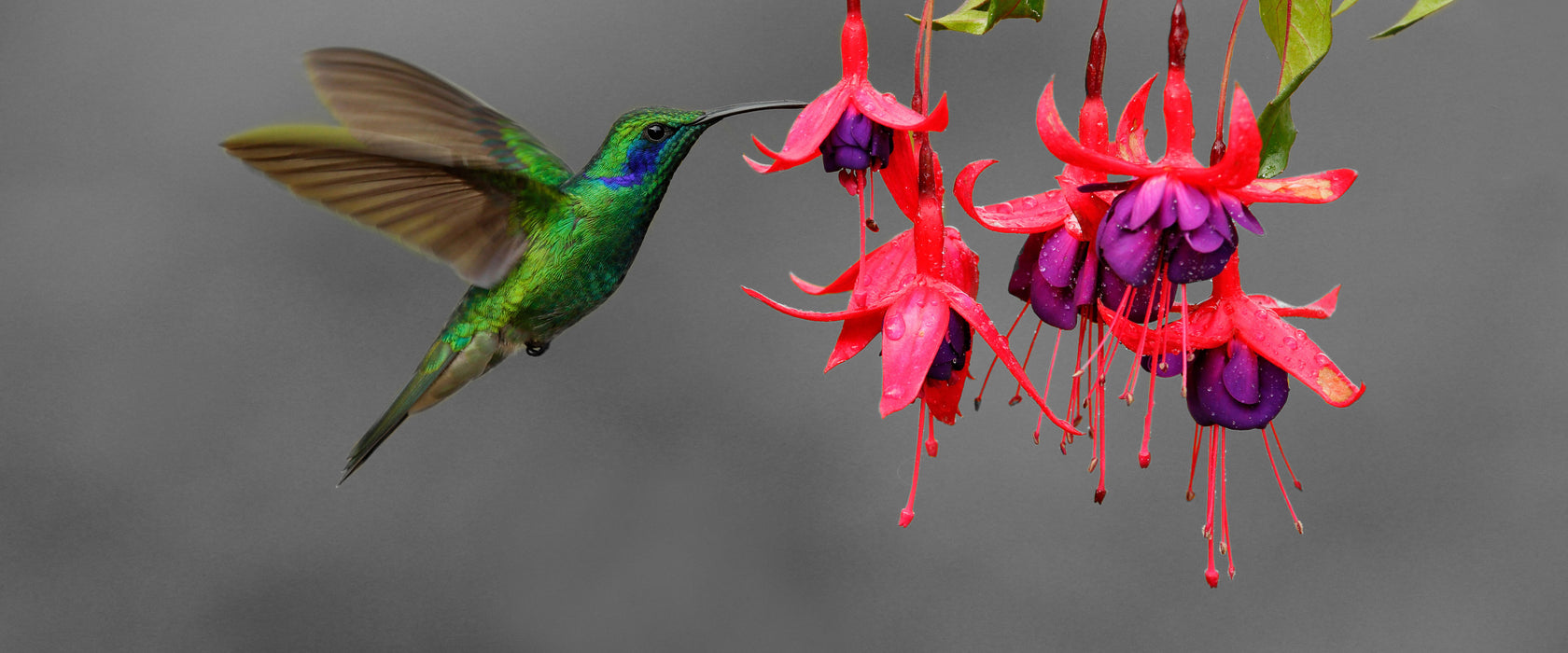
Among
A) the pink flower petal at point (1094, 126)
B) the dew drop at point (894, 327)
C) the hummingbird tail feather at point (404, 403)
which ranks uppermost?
the pink flower petal at point (1094, 126)

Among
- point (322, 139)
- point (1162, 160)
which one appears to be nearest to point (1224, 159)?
point (1162, 160)

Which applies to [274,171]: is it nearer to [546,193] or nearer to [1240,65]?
[546,193]

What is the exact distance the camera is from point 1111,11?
3.92ft

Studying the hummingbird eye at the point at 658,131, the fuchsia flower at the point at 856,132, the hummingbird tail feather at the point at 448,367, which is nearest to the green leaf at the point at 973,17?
the fuchsia flower at the point at 856,132

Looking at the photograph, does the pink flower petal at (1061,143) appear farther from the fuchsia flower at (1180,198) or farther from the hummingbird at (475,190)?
the hummingbird at (475,190)

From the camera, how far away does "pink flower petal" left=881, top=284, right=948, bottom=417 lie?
433 millimetres

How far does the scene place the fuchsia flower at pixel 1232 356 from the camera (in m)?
0.42

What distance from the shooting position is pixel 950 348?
46cm

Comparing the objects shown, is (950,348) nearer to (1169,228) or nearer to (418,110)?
(1169,228)

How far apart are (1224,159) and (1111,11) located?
868mm

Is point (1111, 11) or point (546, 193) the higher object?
point (1111, 11)

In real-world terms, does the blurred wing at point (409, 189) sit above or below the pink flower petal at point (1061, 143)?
below

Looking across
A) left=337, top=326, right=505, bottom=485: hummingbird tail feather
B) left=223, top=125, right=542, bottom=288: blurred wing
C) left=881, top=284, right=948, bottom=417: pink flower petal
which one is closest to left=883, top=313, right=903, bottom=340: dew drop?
left=881, top=284, right=948, bottom=417: pink flower petal

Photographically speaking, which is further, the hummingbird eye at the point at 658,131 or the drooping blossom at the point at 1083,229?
the hummingbird eye at the point at 658,131
